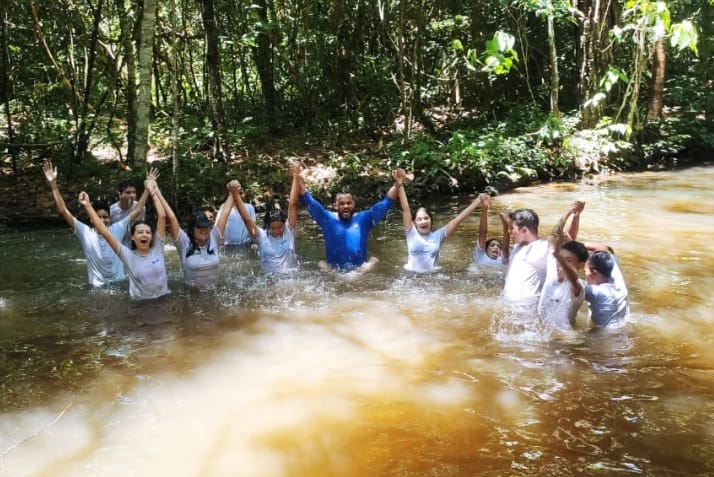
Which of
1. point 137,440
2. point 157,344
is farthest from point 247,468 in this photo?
point 157,344

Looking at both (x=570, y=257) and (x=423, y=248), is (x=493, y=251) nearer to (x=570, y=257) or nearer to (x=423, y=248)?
(x=423, y=248)

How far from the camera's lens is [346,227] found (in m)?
7.47

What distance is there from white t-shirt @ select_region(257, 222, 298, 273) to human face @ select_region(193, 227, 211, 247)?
81 centimetres

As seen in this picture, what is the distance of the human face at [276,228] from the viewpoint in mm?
7304

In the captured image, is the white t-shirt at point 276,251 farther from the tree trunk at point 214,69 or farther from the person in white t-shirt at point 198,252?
the tree trunk at point 214,69

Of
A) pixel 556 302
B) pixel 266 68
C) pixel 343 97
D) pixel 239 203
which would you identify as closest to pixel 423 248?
pixel 239 203

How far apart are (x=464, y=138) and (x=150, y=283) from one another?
10.6 metres

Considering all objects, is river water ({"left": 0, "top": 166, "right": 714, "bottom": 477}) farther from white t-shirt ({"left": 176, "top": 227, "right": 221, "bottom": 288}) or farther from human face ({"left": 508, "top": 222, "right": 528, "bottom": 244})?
human face ({"left": 508, "top": 222, "right": 528, "bottom": 244})

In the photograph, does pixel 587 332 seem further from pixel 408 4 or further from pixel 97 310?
pixel 408 4

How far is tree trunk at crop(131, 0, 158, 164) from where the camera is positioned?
31.4 ft

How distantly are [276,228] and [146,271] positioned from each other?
1.70m

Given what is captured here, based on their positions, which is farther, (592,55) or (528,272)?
(592,55)

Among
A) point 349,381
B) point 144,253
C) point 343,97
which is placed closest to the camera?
point 349,381

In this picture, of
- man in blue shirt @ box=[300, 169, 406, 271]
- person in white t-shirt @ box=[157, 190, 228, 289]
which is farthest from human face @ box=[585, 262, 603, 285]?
person in white t-shirt @ box=[157, 190, 228, 289]
